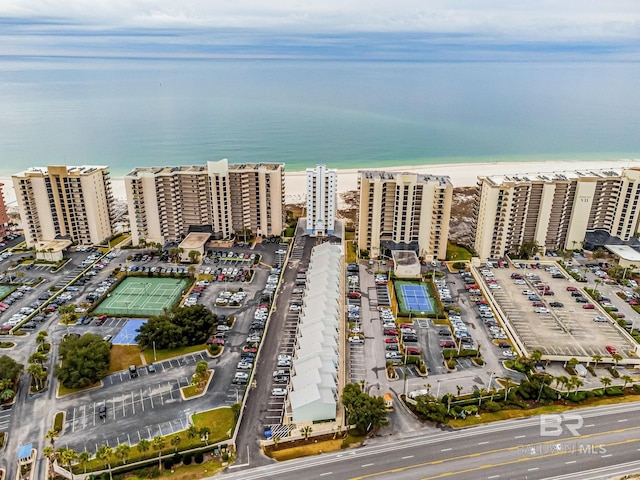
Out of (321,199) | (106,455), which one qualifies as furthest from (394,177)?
(106,455)

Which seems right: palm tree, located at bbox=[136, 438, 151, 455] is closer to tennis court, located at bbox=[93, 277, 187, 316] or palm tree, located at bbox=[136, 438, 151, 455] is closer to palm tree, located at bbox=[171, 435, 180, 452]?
palm tree, located at bbox=[171, 435, 180, 452]

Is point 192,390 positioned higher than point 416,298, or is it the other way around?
point 416,298

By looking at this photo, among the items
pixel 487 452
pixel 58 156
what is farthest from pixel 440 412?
pixel 58 156

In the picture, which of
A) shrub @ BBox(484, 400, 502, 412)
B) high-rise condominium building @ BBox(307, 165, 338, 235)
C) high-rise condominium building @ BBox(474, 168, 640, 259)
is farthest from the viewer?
high-rise condominium building @ BBox(307, 165, 338, 235)

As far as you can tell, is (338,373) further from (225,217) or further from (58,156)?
(58,156)

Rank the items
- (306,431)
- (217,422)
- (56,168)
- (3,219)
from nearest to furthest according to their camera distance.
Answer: (306,431)
(217,422)
(56,168)
(3,219)

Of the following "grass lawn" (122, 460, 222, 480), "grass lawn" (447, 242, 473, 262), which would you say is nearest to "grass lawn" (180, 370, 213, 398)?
"grass lawn" (122, 460, 222, 480)

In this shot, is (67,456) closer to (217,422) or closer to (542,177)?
(217,422)
